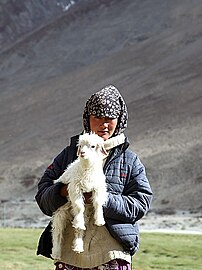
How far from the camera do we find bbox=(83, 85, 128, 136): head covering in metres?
3.28

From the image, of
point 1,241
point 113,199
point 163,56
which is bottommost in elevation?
point 1,241

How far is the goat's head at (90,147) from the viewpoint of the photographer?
3.11 m

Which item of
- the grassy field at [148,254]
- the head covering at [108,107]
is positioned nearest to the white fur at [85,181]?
the head covering at [108,107]

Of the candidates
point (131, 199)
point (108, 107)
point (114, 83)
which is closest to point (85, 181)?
point (131, 199)

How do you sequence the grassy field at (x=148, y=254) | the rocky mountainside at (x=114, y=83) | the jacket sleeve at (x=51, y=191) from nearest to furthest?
the jacket sleeve at (x=51, y=191), the grassy field at (x=148, y=254), the rocky mountainside at (x=114, y=83)

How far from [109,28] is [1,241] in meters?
44.3

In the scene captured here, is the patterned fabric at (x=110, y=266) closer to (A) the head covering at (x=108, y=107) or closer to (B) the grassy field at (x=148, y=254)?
(A) the head covering at (x=108, y=107)

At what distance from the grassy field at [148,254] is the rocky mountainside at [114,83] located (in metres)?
11.7

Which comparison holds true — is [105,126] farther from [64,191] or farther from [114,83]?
[114,83]

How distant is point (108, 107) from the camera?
328 centimetres

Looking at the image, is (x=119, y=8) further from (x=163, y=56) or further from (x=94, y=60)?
(x=163, y=56)

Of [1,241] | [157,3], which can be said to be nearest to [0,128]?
[157,3]

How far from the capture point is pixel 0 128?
40.7 metres

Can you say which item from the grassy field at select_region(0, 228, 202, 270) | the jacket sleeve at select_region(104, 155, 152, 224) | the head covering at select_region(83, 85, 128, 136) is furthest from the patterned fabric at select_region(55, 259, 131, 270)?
the grassy field at select_region(0, 228, 202, 270)
